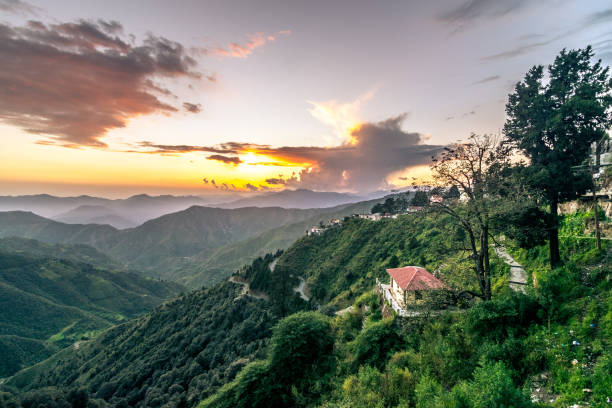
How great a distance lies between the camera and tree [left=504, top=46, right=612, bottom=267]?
13.3 metres

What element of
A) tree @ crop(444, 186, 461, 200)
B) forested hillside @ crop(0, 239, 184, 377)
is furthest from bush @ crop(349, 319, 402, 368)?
forested hillside @ crop(0, 239, 184, 377)

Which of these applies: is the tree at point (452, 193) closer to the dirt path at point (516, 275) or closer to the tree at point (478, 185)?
the tree at point (478, 185)

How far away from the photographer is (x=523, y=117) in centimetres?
1545

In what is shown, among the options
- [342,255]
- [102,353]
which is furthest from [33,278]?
[342,255]

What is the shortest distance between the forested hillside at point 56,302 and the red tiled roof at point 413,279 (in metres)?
124

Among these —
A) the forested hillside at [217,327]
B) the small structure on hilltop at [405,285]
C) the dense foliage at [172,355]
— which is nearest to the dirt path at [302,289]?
the forested hillside at [217,327]

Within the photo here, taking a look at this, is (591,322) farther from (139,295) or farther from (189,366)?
(139,295)

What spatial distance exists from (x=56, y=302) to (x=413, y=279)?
172 meters

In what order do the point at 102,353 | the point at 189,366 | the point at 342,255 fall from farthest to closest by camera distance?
the point at 102,353, the point at 342,255, the point at 189,366

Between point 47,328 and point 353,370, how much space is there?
482 ft

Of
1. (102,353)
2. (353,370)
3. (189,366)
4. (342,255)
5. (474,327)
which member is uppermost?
(474,327)

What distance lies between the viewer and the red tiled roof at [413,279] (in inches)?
706

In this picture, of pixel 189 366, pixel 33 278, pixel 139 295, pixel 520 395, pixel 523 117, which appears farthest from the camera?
pixel 139 295

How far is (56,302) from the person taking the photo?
124 meters
